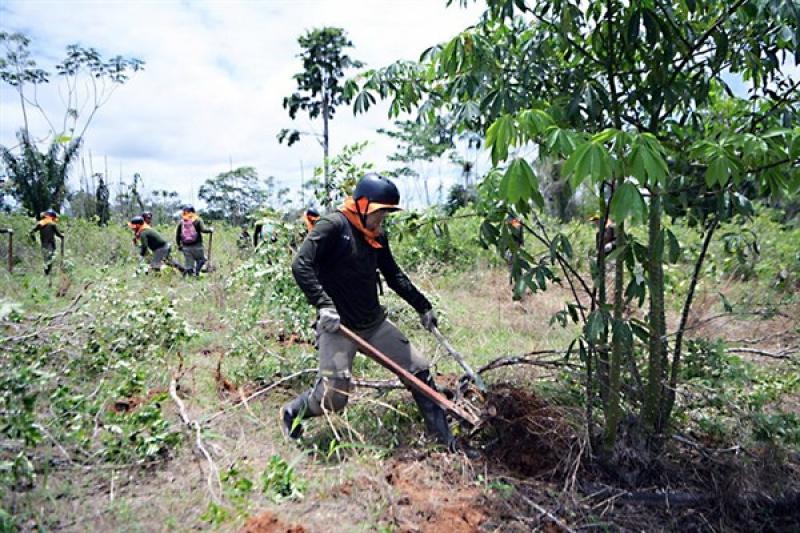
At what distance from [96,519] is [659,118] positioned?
360 centimetres

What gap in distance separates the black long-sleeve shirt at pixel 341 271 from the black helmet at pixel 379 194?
0.21 meters

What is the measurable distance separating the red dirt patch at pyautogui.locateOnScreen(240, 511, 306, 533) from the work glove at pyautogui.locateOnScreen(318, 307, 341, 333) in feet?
3.67

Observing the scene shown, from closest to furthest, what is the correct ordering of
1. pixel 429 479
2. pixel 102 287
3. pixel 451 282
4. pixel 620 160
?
1. pixel 620 160
2. pixel 429 479
3. pixel 102 287
4. pixel 451 282

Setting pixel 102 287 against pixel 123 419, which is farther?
pixel 102 287

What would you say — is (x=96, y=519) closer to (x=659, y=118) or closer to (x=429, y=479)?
(x=429, y=479)

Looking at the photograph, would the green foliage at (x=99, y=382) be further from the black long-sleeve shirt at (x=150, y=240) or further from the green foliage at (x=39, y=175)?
the green foliage at (x=39, y=175)

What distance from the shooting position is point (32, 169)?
17.0 meters

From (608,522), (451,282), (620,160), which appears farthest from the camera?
(451,282)

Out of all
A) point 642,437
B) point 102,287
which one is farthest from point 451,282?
point 642,437

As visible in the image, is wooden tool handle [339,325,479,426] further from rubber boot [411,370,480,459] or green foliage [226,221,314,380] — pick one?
green foliage [226,221,314,380]

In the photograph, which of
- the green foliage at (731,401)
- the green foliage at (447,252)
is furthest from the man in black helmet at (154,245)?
the green foliage at (731,401)

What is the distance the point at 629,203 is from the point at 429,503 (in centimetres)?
190

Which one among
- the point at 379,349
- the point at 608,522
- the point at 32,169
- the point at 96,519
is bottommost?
the point at 608,522

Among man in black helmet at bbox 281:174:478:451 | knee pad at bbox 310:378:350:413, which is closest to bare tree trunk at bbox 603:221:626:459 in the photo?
man in black helmet at bbox 281:174:478:451
